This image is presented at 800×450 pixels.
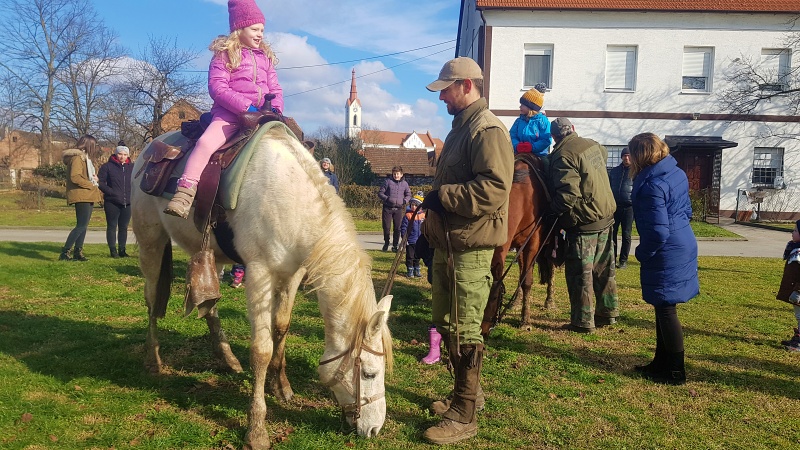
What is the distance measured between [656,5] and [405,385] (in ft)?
68.5

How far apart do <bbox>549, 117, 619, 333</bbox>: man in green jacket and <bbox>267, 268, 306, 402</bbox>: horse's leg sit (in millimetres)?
2889

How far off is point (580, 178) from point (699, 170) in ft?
59.6

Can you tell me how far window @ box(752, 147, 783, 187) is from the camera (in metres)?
20.1

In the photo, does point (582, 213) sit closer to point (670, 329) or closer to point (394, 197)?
point (670, 329)

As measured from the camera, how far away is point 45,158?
29.4 metres

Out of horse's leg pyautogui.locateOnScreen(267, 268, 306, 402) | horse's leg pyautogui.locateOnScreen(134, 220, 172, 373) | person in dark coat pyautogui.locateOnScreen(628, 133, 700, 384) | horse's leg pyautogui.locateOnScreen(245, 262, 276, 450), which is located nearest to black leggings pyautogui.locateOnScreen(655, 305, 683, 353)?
person in dark coat pyautogui.locateOnScreen(628, 133, 700, 384)

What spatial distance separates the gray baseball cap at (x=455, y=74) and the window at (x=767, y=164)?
71.2 ft

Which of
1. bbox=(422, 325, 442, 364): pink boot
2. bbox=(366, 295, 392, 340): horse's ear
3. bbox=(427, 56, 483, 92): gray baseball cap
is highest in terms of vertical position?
bbox=(427, 56, 483, 92): gray baseball cap

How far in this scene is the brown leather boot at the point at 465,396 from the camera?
3174mm

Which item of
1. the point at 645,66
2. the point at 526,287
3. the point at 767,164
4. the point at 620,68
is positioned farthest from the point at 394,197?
the point at 767,164

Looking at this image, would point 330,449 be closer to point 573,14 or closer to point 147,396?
point 147,396

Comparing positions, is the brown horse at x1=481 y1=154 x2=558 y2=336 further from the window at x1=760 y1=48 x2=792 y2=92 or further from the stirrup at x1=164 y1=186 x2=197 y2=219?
the window at x1=760 y1=48 x2=792 y2=92

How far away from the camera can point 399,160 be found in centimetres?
3475

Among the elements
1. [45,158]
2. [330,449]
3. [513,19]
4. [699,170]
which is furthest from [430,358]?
[45,158]
